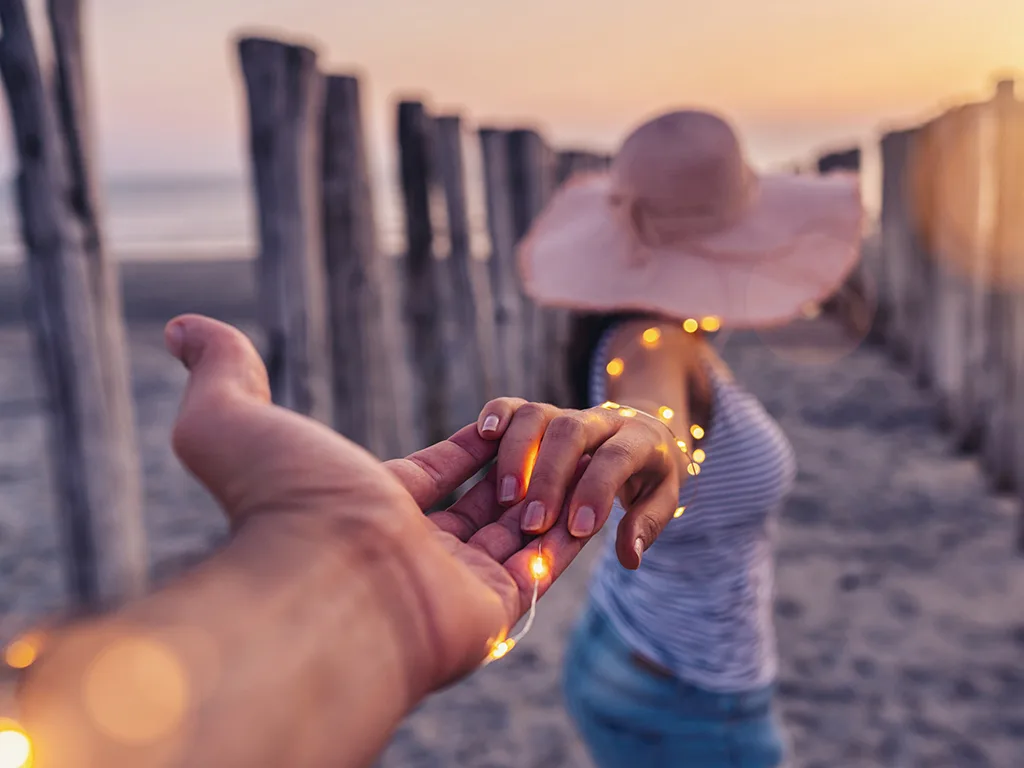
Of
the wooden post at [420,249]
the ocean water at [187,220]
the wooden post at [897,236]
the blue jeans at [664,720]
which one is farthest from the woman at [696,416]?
the ocean water at [187,220]

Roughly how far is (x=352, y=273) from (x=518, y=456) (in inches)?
108

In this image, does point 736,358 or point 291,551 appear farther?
point 736,358

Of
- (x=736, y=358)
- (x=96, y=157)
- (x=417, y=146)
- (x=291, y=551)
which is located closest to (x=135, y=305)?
(x=736, y=358)

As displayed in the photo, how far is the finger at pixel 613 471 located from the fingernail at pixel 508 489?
7 centimetres

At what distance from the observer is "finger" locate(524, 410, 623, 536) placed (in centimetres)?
91

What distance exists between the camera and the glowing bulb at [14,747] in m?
0.55

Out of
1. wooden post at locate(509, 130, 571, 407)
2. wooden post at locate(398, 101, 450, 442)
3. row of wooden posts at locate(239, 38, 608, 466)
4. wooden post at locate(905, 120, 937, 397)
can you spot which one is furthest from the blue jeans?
wooden post at locate(905, 120, 937, 397)

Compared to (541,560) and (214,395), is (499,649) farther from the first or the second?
(214,395)

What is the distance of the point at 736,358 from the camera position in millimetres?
9742

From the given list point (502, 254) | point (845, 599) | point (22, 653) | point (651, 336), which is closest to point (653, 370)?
point (651, 336)

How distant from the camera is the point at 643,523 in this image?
997 millimetres

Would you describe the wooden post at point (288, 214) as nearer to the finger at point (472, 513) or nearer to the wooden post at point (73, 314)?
the wooden post at point (73, 314)

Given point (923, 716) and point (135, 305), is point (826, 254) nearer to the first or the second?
point (923, 716)

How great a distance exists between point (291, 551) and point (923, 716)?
3242 mm
